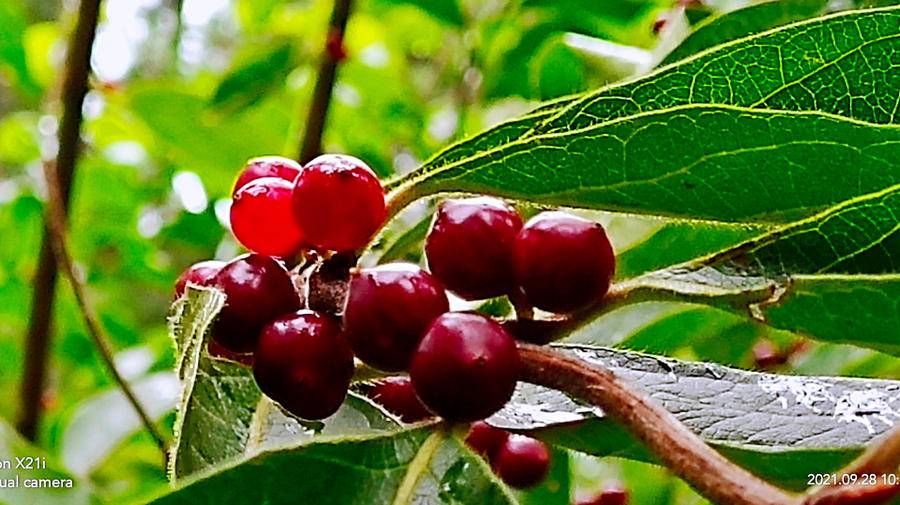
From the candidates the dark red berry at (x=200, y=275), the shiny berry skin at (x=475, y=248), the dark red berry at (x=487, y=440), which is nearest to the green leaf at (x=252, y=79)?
the dark red berry at (x=487, y=440)

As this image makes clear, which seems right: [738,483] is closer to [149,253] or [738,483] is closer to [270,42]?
[270,42]

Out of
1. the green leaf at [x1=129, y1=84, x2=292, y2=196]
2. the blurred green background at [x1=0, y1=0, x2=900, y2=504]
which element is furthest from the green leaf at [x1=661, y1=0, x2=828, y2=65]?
the green leaf at [x1=129, y1=84, x2=292, y2=196]

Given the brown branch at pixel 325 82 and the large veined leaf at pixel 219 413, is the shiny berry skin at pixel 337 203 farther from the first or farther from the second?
the brown branch at pixel 325 82

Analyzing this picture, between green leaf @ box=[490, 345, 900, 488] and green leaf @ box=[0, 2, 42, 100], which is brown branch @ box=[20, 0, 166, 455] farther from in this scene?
green leaf @ box=[0, 2, 42, 100]

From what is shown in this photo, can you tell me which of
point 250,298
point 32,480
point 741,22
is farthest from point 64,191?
point 250,298

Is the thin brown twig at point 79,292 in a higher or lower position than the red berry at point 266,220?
lower

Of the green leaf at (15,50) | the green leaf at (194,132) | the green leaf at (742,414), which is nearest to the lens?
the green leaf at (742,414)

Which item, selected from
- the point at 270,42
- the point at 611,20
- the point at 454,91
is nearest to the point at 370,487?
the point at 611,20
